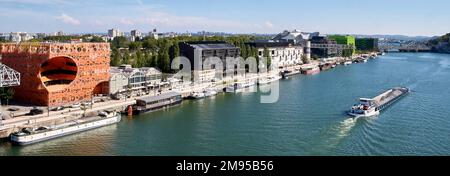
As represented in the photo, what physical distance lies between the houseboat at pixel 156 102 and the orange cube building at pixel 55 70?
7.32 feet

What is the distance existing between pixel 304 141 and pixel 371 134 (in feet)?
8.12

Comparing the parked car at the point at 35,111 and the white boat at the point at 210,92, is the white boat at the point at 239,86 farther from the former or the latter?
the parked car at the point at 35,111

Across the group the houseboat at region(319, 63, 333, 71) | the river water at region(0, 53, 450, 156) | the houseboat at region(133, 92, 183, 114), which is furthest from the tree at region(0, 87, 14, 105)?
the houseboat at region(319, 63, 333, 71)

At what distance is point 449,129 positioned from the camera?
49.9 feet

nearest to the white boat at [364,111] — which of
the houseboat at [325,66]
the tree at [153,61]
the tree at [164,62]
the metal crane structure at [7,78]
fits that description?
the metal crane structure at [7,78]

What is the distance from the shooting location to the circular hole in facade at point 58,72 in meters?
17.6

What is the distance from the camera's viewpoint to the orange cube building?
17.1 meters

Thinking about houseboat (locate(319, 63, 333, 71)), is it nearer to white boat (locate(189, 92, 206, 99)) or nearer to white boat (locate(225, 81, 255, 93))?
white boat (locate(225, 81, 255, 93))

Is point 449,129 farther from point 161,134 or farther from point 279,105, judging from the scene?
point 161,134

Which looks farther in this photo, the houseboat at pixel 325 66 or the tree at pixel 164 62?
the houseboat at pixel 325 66


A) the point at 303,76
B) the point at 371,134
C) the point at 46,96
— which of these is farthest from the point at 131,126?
the point at 303,76

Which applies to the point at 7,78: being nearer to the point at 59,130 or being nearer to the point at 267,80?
the point at 59,130

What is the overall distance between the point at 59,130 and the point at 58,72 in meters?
4.97

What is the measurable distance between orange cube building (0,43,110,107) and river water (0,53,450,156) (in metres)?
2.69
